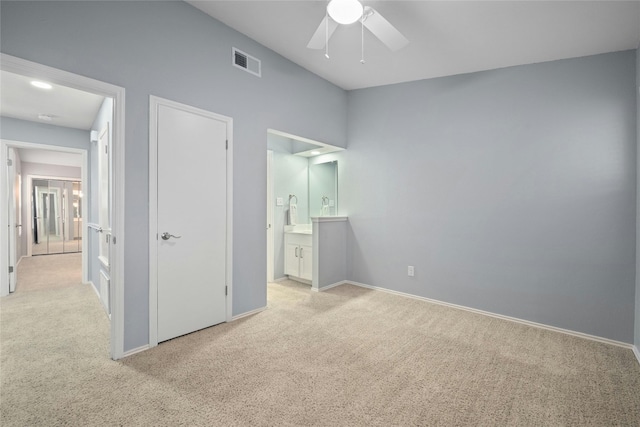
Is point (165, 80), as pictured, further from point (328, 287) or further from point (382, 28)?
point (328, 287)

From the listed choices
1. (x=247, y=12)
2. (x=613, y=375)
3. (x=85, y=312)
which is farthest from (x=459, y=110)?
(x=85, y=312)

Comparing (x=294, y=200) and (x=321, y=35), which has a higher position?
(x=321, y=35)

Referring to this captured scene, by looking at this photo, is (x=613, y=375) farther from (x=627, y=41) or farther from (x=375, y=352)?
(x=627, y=41)

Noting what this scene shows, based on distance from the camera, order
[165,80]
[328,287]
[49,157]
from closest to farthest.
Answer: [165,80] → [328,287] → [49,157]

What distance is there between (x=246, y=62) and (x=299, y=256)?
2700 mm

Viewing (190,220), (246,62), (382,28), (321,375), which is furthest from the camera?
(246,62)

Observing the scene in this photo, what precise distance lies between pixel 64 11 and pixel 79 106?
223 cm

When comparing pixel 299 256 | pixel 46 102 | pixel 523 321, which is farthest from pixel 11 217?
pixel 523 321

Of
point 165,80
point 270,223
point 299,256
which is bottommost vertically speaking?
point 299,256

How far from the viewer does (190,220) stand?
8.73 feet

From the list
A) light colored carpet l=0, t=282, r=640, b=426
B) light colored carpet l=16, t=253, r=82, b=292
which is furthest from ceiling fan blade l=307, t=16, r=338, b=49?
light colored carpet l=16, t=253, r=82, b=292

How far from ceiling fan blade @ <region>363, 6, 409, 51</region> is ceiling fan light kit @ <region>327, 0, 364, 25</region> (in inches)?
7.5

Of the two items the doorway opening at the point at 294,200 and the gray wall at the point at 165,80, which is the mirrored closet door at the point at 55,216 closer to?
the doorway opening at the point at 294,200

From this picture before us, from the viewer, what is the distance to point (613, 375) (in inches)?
84.0
